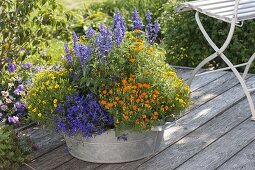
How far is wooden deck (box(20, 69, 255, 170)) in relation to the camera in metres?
3.26

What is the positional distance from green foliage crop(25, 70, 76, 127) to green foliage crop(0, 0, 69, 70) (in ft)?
2.79

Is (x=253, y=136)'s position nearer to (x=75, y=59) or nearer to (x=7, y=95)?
(x=75, y=59)

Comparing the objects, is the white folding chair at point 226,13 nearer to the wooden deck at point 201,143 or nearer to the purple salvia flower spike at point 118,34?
the wooden deck at point 201,143

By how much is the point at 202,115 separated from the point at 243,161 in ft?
2.55

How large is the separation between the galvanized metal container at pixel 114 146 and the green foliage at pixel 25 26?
111 centimetres

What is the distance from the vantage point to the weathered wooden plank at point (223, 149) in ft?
10.6

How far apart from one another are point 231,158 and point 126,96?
2.35 ft

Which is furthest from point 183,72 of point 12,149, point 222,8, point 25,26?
point 12,149

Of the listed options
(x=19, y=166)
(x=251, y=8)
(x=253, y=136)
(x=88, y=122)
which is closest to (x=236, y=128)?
(x=253, y=136)

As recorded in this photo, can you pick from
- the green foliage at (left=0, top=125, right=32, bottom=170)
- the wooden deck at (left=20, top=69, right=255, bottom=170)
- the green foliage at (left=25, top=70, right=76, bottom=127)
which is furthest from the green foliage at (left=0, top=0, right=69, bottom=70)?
the green foliage at (left=0, top=125, right=32, bottom=170)

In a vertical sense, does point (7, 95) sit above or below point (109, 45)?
below

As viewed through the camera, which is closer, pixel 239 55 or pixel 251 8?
pixel 251 8

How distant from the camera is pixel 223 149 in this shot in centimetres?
341

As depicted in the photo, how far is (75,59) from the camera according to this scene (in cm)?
328
